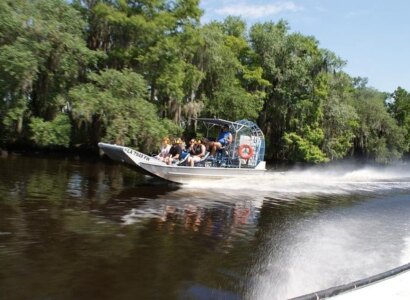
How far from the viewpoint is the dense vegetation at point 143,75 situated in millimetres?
26703

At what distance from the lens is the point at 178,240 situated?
33.1 feet

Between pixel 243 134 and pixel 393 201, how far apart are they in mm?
7792

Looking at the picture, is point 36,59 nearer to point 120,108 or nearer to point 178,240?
point 120,108

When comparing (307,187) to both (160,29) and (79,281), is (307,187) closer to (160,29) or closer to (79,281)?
(160,29)

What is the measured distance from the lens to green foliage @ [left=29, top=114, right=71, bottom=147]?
27031 mm

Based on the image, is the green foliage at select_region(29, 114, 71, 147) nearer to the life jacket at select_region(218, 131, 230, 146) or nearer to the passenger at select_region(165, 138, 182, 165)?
the passenger at select_region(165, 138, 182, 165)

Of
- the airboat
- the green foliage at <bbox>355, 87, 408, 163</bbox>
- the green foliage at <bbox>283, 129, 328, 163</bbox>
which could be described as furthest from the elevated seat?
the green foliage at <bbox>355, 87, 408, 163</bbox>

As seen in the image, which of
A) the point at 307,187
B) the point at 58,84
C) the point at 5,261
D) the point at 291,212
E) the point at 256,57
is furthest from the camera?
the point at 256,57

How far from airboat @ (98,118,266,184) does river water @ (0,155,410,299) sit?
693mm

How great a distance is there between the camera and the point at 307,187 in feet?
76.8

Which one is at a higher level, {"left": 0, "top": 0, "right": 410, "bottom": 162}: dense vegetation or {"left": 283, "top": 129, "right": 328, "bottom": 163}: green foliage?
{"left": 0, "top": 0, "right": 410, "bottom": 162}: dense vegetation

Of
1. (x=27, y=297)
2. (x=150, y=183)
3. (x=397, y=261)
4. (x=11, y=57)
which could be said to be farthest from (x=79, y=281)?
(x=11, y=57)

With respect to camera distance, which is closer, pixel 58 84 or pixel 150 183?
pixel 150 183

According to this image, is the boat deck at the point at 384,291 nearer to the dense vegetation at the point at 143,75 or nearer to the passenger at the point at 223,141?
the passenger at the point at 223,141
